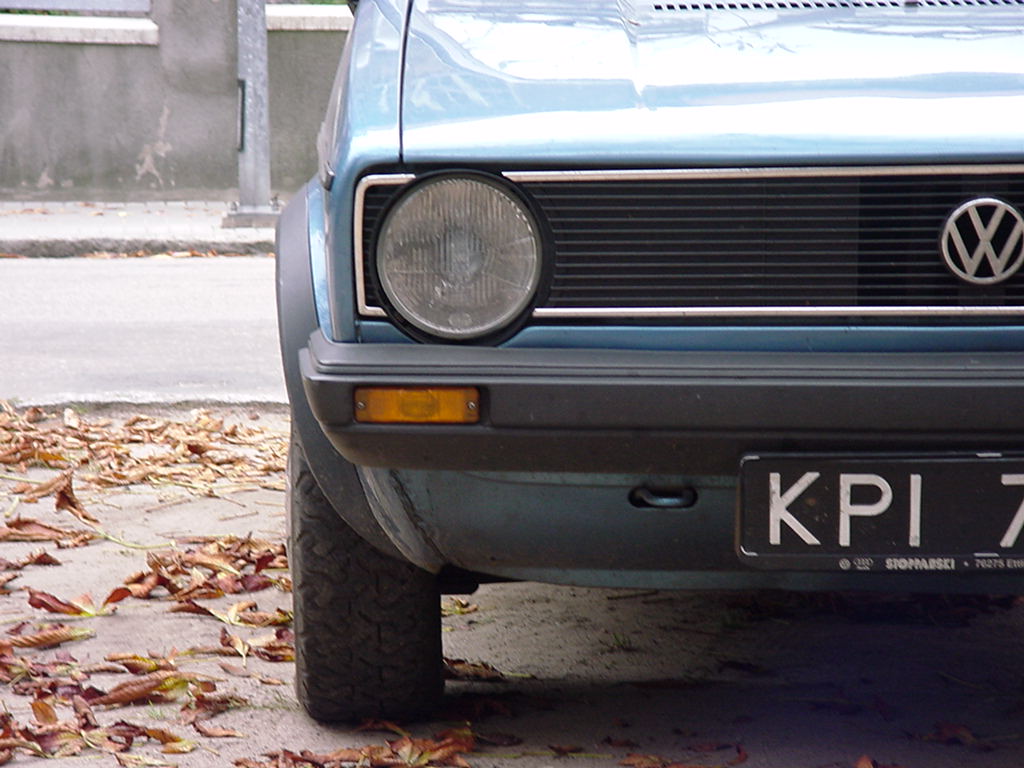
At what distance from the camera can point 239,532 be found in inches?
150

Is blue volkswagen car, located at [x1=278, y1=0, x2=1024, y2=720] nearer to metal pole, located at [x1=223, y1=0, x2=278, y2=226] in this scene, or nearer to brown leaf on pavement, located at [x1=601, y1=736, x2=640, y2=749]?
brown leaf on pavement, located at [x1=601, y1=736, x2=640, y2=749]

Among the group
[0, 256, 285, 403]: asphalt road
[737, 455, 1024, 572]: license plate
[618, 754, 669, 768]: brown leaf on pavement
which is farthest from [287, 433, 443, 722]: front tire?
[0, 256, 285, 403]: asphalt road

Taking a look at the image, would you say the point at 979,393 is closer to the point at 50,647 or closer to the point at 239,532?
the point at 50,647

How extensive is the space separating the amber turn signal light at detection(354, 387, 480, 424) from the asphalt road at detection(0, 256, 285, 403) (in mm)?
3317

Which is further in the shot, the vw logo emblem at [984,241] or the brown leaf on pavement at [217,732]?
the brown leaf on pavement at [217,732]

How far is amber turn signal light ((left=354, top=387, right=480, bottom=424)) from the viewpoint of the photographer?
6.47 feet

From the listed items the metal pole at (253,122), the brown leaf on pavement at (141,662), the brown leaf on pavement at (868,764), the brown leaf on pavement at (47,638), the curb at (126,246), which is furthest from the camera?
the metal pole at (253,122)

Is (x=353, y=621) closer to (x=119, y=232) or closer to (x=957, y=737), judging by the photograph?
(x=957, y=737)

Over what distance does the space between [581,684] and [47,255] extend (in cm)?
780

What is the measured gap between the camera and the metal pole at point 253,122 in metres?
10.2

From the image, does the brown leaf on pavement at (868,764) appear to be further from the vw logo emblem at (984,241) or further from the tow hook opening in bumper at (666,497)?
the vw logo emblem at (984,241)

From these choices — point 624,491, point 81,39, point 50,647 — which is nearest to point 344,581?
point 624,491

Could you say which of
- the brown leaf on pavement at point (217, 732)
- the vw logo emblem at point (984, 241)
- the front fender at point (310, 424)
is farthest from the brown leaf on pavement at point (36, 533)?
the vw logo emblem at point (984, 241)

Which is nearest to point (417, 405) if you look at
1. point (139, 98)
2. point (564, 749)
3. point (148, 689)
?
point (564, 749)
